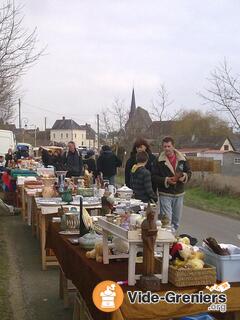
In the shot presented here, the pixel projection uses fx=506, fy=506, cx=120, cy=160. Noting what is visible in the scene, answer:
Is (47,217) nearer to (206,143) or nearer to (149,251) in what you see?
(149,251)

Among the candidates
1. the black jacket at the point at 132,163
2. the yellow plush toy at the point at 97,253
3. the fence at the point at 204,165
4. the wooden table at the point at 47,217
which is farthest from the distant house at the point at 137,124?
the yellow plush toy at the point at 97,253

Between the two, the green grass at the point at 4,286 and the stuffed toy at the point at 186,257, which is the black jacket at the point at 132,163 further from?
the stuffed toy at the point at 186,257

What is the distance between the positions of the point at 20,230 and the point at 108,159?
3521 mm

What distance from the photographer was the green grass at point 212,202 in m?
14.6

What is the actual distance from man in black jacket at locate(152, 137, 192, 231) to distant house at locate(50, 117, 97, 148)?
118842mm

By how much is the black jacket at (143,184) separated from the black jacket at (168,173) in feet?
0.37

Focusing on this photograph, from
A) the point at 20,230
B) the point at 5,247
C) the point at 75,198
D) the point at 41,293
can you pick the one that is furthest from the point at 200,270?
the point at 20,230

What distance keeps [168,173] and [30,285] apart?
2283 millimetres

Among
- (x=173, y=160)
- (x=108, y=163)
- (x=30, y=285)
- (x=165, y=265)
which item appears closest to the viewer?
(x=165, y=265)

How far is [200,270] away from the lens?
10.3ft

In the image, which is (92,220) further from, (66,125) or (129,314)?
(66,125)

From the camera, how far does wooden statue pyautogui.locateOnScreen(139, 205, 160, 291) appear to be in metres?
3.01

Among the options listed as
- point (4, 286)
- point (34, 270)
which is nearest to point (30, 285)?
point (4, 286)

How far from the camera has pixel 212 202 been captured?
1691cm
